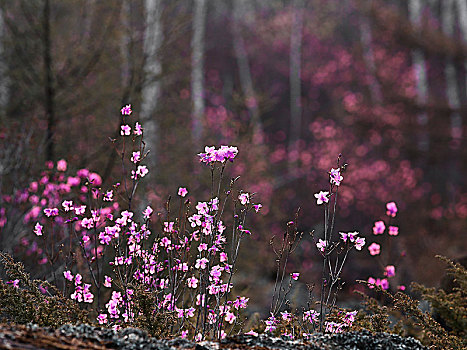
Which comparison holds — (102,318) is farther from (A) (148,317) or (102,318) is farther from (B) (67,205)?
(B) (67,205)

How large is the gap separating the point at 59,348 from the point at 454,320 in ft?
8.26

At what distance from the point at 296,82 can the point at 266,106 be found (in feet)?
14.5

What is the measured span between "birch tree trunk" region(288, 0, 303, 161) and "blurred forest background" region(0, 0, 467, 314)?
0.05 m

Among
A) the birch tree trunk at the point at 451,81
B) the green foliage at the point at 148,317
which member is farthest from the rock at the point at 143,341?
the birch tree trunk at the point at 451,81

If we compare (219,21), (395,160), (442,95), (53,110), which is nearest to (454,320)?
(53,110)

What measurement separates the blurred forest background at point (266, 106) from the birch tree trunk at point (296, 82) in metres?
0.05

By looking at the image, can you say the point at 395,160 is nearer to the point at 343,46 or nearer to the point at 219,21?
the point at 343,46

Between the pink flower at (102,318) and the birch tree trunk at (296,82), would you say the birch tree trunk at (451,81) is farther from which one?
the pink flower at (102,318)

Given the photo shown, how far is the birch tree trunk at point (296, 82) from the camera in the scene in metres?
15.3

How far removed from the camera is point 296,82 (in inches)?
615

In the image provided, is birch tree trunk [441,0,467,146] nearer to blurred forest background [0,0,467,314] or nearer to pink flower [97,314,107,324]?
blurred forest background [0,0,467,314]

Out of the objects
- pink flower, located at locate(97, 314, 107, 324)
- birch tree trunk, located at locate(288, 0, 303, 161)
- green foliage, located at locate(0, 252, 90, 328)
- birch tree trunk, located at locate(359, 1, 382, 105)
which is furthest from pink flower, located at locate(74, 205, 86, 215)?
birch tree trunk, located at locate(359, 1, 382, 105)

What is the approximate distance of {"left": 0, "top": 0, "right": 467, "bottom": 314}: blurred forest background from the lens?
5.91 m

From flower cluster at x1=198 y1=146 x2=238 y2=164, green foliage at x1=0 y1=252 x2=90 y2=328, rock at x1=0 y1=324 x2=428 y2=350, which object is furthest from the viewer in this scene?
flower cluster at x1=198 y1=146 x2=238 y2=164
